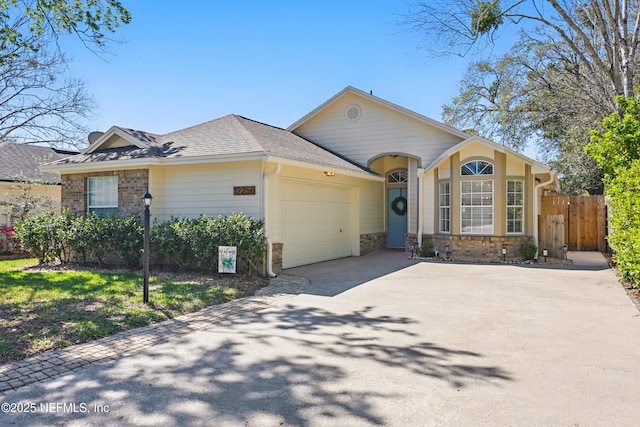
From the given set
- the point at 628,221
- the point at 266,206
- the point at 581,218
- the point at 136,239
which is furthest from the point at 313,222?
the point at 581,218

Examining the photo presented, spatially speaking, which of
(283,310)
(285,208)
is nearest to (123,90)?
(285,208)

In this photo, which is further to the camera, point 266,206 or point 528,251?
point 528,251

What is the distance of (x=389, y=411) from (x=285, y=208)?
7718mm

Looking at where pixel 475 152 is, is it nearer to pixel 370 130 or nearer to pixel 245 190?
pixel 370 130

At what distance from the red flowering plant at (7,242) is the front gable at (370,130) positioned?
10327 millimetres

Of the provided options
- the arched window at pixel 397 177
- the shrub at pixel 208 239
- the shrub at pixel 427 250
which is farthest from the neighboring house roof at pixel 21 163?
the shrub at pixel 427 250

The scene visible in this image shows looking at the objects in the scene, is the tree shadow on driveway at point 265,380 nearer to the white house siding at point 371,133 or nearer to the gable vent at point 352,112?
the white house siding at point 371,133

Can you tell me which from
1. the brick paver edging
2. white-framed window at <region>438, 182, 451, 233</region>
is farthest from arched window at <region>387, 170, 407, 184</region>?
the brick paver edging

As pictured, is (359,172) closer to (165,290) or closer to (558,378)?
(165,290)

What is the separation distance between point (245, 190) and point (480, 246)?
24.3 ft

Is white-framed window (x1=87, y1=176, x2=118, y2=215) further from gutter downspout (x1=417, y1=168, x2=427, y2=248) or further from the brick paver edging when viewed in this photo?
gutter downspout (x1=417, y1=168, x2=427, y2=248)

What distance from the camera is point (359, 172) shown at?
1325 cm

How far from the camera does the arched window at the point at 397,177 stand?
53.6 ft

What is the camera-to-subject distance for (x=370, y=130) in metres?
15.3
